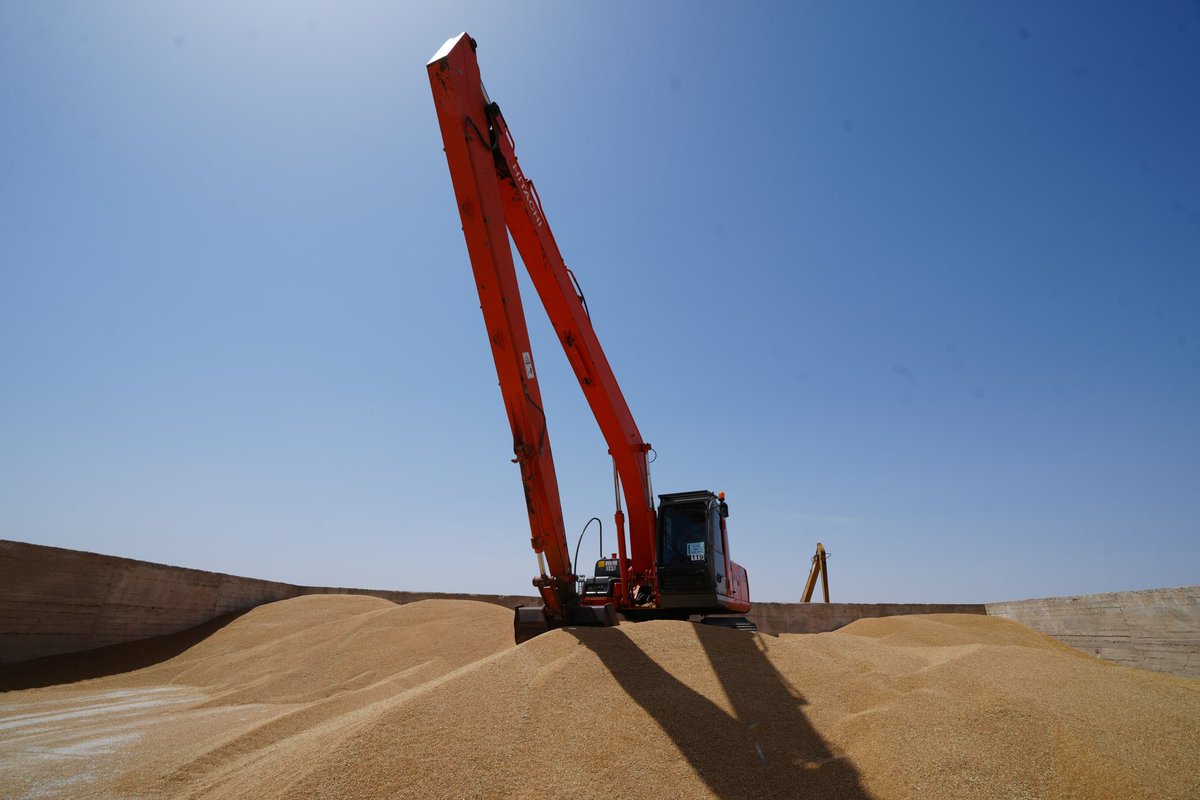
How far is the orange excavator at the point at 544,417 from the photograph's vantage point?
6629 millimetres

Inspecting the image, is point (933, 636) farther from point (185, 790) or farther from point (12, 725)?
point (12, 725)

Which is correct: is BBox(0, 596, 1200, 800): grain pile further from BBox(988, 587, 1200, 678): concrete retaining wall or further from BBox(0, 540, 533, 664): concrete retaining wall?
BBox(988, 587, 1200, 678): concrete retaining wall

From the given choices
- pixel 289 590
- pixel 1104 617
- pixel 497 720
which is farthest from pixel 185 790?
pixel 1104 617

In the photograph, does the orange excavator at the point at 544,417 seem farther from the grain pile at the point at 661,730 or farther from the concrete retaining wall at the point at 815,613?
the concrete retaining wall at the point at 815,613

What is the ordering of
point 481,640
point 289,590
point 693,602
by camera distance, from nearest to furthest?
1. point 693,602
2. point 481,640
3. point 289,590

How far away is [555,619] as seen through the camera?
→ 23.1 feet

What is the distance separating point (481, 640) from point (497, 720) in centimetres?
527

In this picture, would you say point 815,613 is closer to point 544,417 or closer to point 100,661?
point 544,417

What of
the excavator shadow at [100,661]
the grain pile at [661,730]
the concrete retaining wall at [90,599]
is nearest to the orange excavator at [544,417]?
the grain pile at [661,730]

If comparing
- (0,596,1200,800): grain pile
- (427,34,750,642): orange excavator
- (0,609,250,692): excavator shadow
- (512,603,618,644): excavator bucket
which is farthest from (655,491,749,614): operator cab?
(0,609,250,692): excavator shadow

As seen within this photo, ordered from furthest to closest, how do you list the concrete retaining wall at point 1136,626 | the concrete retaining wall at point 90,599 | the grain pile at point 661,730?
the concrete retaining wall at point 1136,626
the concrete retaining wall at point 90,599
the grain pile at point 661,730

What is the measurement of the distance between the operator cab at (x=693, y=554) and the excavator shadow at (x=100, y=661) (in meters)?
9.30

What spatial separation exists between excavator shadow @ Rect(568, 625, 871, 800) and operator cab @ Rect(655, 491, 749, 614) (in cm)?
164

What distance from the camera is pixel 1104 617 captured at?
36.5ft
